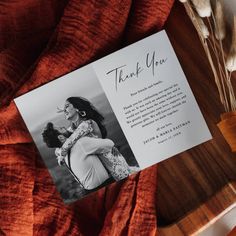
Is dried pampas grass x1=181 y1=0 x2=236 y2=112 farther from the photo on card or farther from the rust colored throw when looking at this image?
the photo on card

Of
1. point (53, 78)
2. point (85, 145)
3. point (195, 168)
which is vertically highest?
point (53, 78)

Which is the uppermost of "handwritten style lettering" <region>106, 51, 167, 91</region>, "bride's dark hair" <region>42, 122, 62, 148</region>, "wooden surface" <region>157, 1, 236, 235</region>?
"handwritten style lettering" <region>106, 51, 167, 91</region>

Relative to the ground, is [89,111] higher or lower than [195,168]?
higher

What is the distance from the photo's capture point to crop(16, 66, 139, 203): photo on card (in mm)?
689

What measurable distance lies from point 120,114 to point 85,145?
7cm

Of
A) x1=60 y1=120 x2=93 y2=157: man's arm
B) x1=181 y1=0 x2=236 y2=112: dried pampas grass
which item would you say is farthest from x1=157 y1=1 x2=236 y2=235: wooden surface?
x1=60 y1=120 x2=93 y2=157: man's arm

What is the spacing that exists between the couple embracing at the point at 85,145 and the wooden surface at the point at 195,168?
71 millimetres

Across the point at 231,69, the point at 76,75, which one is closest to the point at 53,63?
the point at 76,75

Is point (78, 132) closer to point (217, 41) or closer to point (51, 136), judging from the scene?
point (51, 136)

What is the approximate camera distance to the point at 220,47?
0.67 meters

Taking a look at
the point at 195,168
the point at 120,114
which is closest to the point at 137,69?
the point at 120,114

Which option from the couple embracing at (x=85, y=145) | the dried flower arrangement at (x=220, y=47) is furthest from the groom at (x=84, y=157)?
the dried flower arrangement at (x=220, y=47)

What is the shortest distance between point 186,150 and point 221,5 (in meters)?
0.22

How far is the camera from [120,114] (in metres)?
0.69
